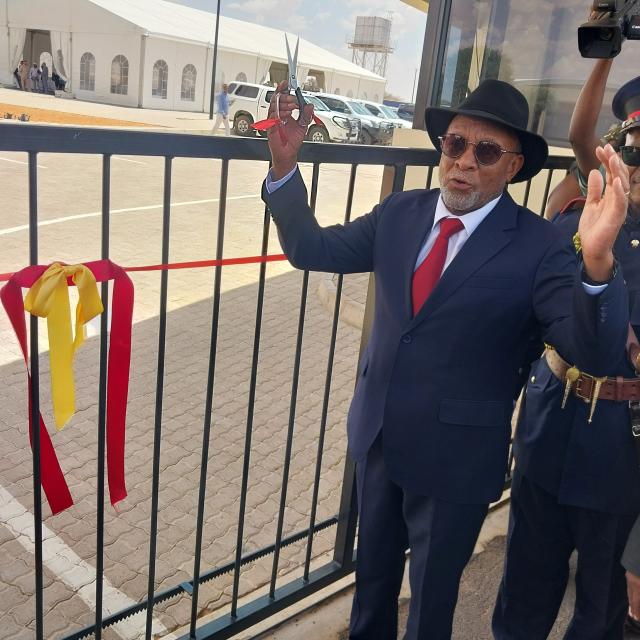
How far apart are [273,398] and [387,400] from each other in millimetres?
3188

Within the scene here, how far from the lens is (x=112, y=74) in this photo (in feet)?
128

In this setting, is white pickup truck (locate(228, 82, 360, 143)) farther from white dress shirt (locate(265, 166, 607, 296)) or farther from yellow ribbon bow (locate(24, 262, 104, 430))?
yellow ribbon bow (locate(24, 262, 104, 430))

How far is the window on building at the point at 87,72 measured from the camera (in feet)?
131

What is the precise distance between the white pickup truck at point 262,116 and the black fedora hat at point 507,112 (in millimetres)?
22593

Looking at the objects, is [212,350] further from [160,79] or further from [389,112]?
[160,79]

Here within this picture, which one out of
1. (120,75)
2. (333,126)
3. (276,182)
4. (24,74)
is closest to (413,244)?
(276,182)

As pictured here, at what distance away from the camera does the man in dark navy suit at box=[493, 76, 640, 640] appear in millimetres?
2064

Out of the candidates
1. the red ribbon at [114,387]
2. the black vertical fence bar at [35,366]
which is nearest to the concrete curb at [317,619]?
the black vertical fence bar at [35,366]

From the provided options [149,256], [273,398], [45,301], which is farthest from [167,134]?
[149,256]

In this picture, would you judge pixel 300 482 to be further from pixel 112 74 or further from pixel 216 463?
pixel 112 74

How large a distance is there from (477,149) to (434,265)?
333mm

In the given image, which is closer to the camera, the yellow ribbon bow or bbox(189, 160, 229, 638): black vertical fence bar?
the yellow ribbon bow

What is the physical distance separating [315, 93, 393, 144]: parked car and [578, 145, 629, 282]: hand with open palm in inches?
941

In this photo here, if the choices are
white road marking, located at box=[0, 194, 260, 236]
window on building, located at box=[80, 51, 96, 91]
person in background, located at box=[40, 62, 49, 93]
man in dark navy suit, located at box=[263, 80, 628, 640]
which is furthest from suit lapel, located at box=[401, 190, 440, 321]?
window on building, located at box=[80, 51, 96, 91]
